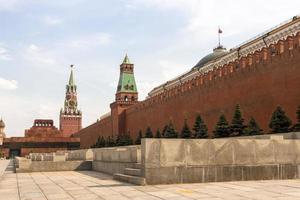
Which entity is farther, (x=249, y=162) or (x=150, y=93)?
(x=150, y=93)

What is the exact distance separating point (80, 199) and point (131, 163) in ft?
10.7

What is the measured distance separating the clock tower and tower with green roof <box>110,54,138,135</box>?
4416cm

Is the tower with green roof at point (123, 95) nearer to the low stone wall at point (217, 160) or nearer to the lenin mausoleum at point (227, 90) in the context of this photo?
the lenin mausoleum at point (227, 90)

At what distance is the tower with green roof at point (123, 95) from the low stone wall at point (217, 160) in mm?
36453

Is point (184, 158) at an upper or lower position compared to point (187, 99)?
lower

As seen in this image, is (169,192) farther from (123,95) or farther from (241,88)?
(123,95)

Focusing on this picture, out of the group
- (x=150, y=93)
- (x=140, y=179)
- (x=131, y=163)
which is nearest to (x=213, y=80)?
(x=131, y=163)

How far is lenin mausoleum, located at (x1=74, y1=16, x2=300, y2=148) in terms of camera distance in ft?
58.6

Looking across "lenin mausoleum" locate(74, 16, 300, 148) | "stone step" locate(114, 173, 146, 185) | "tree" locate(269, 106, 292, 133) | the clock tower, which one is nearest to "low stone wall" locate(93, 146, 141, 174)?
"stone step" locate(114, 173, 146, 185)

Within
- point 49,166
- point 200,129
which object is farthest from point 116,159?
point 200,129

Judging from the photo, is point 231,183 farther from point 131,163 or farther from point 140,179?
point 131,163

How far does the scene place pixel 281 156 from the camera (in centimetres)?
766

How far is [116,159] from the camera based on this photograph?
956 cm

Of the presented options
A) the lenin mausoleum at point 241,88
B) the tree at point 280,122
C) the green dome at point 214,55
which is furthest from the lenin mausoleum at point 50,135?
the tree at point 280,122
